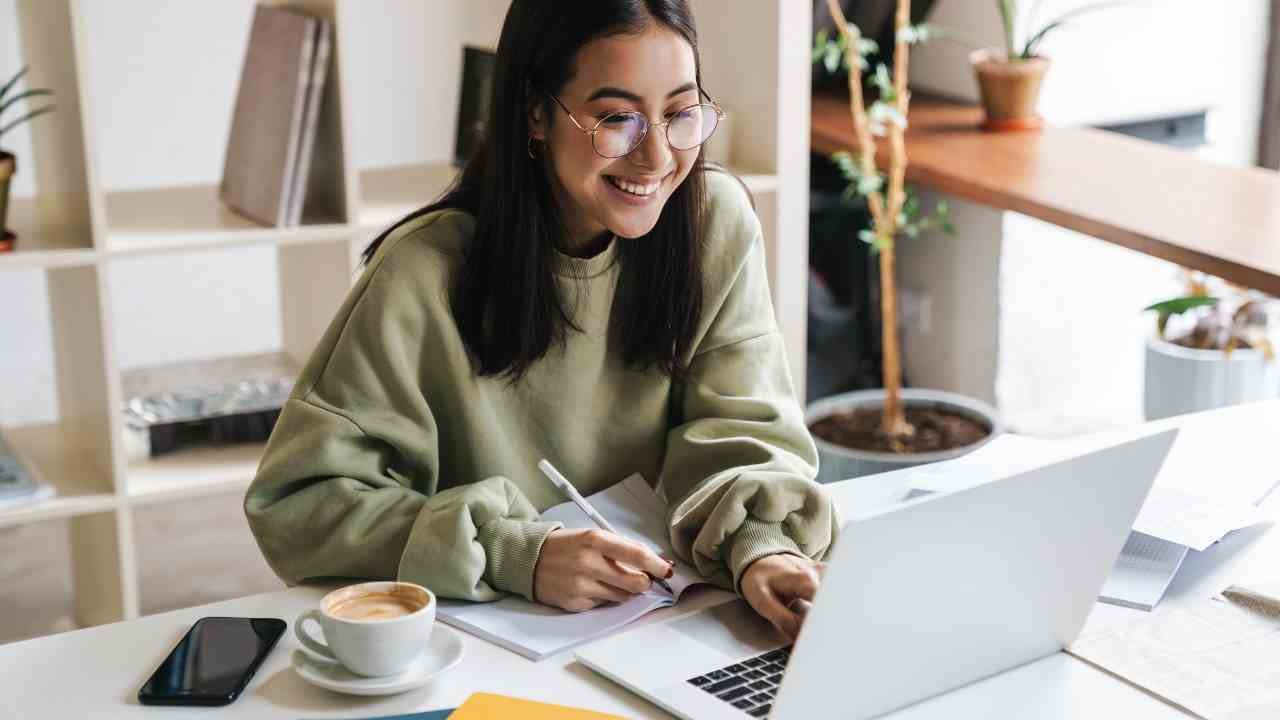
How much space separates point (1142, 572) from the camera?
1.30 metres

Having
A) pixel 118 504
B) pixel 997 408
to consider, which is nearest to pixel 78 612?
pixel 118 504

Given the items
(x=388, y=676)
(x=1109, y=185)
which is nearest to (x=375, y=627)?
(x=388, y=676)

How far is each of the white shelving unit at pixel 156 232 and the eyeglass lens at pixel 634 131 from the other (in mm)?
1033

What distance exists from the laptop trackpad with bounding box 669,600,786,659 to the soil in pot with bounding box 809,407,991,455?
66.0 inches

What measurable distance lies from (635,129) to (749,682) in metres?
0.48

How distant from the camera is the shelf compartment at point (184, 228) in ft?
7.38

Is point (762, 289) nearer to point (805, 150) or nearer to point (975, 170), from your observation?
point (805, 150)

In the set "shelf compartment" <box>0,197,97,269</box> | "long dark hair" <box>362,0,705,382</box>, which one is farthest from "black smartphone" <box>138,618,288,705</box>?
"shelf compartment" <box>0,197,97,269</box>

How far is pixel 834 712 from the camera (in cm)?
103

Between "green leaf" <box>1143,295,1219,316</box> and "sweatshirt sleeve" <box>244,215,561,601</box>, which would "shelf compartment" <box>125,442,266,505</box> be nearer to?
"sweatshirt sleeve" <box>244,215,561,601</box>

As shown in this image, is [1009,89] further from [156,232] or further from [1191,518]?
[1191,518]

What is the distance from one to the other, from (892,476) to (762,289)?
9.5 inches

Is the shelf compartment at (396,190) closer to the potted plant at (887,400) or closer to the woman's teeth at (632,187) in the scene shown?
the potted plant at (887,400)

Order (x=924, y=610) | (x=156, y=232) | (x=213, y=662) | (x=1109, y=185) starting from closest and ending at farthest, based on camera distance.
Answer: (x=924, y=610) < (x=213, y=662) < (x=156, y=232) < (x=1109, y=185)
